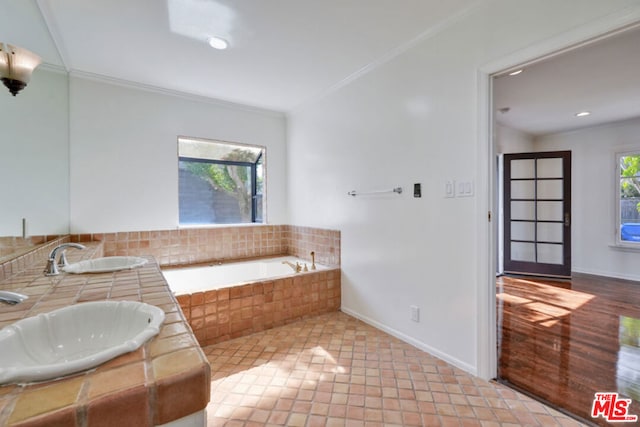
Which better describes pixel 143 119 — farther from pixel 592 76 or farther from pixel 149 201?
pixel 592 76

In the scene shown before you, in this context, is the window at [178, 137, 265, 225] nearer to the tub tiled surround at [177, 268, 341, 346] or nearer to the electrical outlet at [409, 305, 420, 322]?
the tub tiled surround at [177, 268, 341, 346]

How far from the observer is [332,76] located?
111 inches

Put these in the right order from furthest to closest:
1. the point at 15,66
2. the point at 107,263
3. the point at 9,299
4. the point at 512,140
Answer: the point at 512,140
the point at 107,263
the point at 15,66
the point at 9,299

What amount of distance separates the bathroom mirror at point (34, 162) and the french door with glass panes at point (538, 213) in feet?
18.0

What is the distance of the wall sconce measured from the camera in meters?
1.51

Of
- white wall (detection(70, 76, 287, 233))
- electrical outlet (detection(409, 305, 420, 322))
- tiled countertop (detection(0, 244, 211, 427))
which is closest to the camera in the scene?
tiled countertop (detection(0, 244, 211, 427))

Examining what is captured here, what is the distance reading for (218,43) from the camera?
7.27 feet

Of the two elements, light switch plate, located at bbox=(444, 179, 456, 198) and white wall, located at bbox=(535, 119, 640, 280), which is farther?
white wall, located at bbox=(535, 119, 640, 280)

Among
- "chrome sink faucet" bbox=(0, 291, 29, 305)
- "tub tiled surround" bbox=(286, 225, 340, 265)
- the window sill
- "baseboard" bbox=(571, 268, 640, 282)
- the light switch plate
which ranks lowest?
"baseboard" bbox=(571, 268, 640, 282)

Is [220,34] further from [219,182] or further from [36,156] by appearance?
[219,182]

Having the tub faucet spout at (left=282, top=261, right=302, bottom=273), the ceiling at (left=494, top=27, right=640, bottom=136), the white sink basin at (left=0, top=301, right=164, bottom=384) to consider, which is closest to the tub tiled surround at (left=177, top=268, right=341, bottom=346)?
the tub faucet spout at (left=282, top=261, right=302, bottom=273)

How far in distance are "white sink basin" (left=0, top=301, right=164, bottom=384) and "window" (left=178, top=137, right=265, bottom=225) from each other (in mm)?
2614

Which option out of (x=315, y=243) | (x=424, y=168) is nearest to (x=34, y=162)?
(x=315, y=243)

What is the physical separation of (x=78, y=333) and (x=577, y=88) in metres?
4.31
